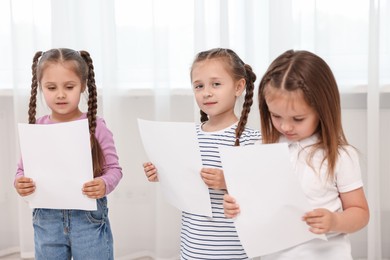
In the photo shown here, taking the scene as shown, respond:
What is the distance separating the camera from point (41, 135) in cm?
145

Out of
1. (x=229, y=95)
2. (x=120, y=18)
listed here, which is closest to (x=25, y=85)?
(x=120, y=18)

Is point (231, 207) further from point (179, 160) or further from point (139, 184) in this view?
point (139, 184)

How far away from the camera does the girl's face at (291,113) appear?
1.18 meters

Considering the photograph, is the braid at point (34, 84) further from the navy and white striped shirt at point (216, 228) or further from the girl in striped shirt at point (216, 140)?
the navy and white striped shirt at point (216, 228)

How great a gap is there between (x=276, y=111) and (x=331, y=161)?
0.55ft

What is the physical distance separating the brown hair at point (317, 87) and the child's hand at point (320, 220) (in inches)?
4.4

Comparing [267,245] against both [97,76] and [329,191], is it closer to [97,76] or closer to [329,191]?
Result: [329,191]

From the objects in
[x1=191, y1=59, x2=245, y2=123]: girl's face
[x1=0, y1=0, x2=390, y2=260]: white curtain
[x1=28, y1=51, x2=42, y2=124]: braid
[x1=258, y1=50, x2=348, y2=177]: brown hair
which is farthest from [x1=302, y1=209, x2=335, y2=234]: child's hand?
[x1=0, y1=0, x2=390, y2=260]: white curtain

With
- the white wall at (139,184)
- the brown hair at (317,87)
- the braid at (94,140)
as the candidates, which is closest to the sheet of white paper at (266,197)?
the brown hair at (317,87)

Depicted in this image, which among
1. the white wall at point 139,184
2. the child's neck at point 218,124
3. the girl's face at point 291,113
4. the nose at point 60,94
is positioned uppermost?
the nose at point 60,94

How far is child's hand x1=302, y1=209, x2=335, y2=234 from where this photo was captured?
1124 mm

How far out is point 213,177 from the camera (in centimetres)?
137

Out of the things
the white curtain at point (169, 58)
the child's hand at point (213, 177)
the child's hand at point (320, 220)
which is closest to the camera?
the child's hand at point (320, 220)

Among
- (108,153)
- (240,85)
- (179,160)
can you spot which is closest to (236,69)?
(240,85)
